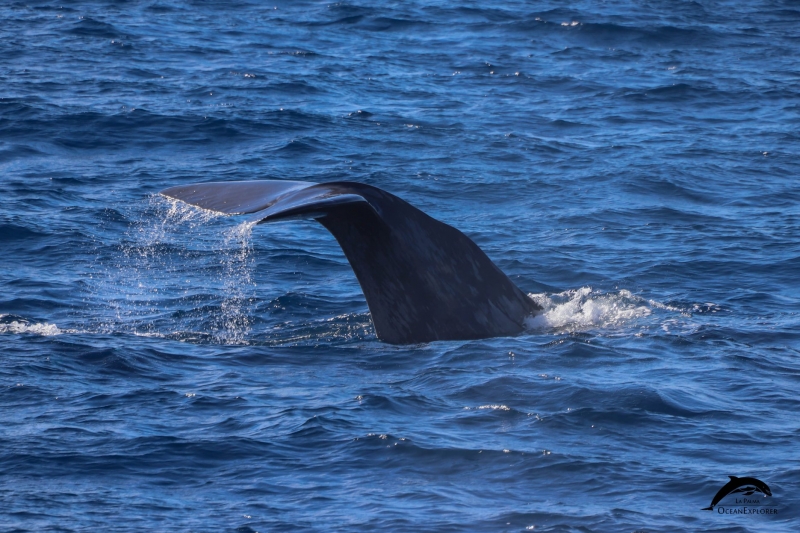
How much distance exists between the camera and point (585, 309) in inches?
353

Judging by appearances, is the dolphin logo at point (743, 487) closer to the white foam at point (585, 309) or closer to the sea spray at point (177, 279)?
the white foam at point (585, 309)

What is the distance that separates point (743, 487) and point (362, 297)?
5046 mm

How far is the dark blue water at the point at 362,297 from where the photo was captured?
18.2 ft

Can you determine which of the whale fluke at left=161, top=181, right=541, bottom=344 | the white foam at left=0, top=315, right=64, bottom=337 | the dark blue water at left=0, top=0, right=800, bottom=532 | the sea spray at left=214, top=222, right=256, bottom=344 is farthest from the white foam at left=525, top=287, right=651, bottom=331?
the white foam at left=0, top=315, right=64, bottom=337

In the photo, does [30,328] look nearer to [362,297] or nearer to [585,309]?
[362,297]

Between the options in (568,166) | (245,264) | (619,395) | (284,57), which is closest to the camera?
(619,395)

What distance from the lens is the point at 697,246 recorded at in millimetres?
11711

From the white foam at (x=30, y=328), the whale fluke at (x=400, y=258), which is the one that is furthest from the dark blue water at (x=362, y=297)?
the whale fluke at (x=400, y=258)

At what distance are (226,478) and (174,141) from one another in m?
11.2

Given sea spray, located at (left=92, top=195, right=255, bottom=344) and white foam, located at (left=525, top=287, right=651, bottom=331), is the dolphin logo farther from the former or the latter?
sea spray, located at (left=92, top=195, right=255, bottom=344)

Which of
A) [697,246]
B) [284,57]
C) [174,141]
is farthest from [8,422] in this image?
[284,57]

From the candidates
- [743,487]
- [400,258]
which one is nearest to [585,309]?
[400,258]

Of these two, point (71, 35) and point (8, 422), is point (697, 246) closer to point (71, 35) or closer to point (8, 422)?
point (8, 422)

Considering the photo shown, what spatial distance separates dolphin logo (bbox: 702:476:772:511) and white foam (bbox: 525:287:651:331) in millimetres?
2655
